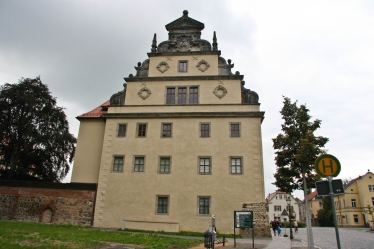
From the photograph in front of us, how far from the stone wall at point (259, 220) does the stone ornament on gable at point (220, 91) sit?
923cm

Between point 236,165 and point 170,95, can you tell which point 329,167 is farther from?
point 170,95

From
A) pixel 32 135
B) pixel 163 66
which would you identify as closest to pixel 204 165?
pixel 163 66

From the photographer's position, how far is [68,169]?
31.0 meters

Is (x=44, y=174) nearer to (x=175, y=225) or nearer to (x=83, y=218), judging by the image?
(x=83, y=218)

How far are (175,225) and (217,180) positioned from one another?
15.2 ft

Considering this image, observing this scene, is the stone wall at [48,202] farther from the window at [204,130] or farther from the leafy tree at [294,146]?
the leafy tree at [294,146]

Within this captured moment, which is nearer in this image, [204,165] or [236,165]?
[236,165]

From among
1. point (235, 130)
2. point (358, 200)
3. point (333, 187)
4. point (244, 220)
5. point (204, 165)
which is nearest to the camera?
point (333, 187)

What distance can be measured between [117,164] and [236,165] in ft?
32.1

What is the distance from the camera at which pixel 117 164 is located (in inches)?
933

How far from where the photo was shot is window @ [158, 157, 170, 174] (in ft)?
75.0

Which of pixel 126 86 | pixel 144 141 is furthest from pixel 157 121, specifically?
pixel 126 86

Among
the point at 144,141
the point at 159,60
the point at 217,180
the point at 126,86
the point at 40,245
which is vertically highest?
the point at 159,60

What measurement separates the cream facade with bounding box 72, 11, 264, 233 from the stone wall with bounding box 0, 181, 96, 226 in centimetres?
99
